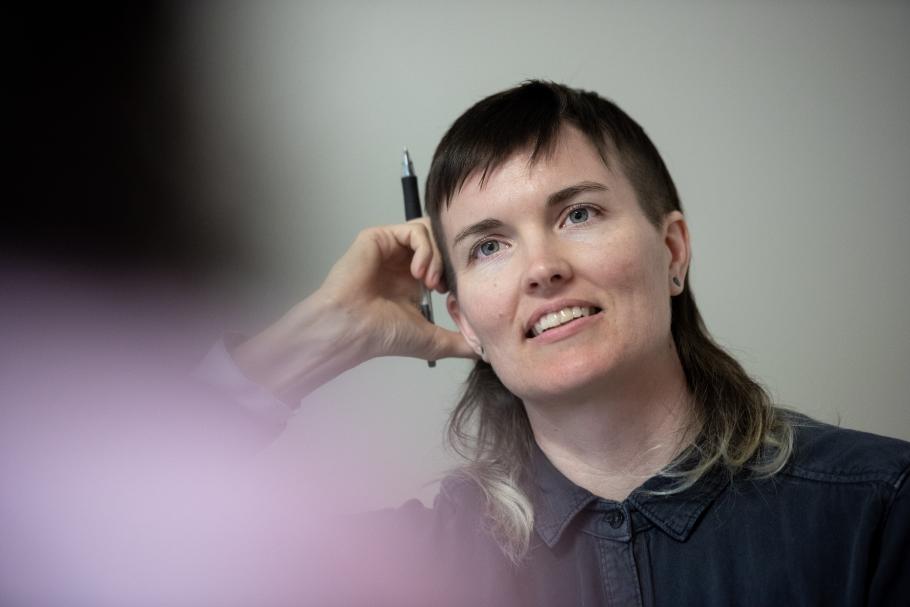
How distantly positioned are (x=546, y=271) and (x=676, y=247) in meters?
0.27

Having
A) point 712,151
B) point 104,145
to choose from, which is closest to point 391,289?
point 712,151

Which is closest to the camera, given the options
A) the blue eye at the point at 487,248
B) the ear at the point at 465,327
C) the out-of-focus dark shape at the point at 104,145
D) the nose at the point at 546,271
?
the out-of-focus dark shape at the point at 104,145

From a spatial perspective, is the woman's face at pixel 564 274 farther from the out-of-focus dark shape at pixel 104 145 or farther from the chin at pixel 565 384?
the out-of-focus dark shape at pixel 104 145

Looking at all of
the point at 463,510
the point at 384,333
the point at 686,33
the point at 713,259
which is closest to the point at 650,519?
the point at 463,510

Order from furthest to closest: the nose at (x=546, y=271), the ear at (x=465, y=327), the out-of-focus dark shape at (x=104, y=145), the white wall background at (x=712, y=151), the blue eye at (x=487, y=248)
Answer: the white wall background at (x=712, y=151) < the ear at (x=465, y=327) < the blue eye at (x=487, y=248) < the nose at (x=546, y=271) < the out-of-focus dark shape at (x=104, y=145)

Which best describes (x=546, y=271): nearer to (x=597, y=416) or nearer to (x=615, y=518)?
(x=597, y=416)

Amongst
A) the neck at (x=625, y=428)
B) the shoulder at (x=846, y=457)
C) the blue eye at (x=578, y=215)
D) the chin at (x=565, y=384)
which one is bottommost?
the shoulder at (x=846, y=457)

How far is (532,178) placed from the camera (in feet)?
3.60

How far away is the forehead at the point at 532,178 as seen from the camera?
1094 mm

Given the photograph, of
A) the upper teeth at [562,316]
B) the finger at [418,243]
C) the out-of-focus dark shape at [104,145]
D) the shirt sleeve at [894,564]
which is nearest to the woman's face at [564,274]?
the upper teeth at [562,316]

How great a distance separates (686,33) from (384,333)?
36.1 inches

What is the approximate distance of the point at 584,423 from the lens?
1.14 metres

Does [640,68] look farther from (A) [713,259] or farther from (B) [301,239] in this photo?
(B) [301,239]

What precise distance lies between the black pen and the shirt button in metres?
0.42
